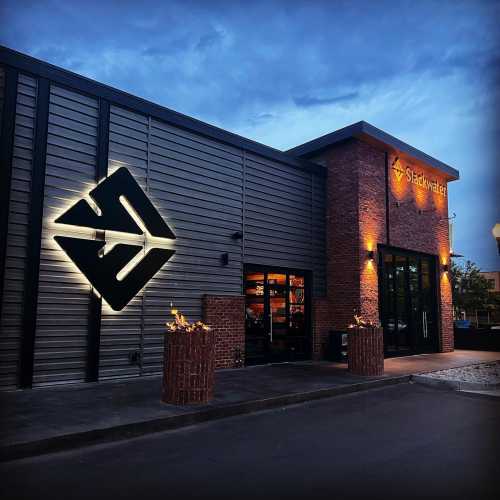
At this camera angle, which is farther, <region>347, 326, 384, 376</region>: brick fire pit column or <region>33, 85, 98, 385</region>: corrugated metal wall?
<region>347, 326, 384, 376</region>: brick fire pit column

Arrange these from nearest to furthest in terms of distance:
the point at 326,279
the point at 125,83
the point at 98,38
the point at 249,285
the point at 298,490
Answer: the point at 98,38, the point at 298,490, the point at 249,285, the point at 326,279, the point at 125,83

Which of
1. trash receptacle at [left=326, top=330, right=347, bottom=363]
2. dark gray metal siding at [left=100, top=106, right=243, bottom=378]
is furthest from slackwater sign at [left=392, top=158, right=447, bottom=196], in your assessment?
dark gray metal siding at [left=100, top=106, right=243, bottom=378]

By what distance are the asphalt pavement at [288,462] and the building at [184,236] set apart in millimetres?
3379

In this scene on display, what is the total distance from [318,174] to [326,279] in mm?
2976

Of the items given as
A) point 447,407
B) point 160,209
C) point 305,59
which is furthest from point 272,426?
point 160,209

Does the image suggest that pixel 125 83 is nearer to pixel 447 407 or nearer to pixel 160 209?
pixel 160 209

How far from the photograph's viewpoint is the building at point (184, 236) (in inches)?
290

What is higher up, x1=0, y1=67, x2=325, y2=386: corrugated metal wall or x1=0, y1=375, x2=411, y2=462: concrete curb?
x1=0, y1=67, x2=325, y2=386: corrugated metal wall

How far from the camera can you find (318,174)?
12672 millimetres

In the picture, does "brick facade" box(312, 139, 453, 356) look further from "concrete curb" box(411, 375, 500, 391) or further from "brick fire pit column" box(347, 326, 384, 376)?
"concrete curb" box(411, 375, 500, 391)

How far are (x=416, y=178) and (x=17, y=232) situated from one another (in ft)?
38.6

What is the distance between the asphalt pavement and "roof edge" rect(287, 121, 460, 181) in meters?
7.90

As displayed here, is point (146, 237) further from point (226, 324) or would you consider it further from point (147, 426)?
point (147, 426)

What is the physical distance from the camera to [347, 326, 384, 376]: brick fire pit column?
9.20m
